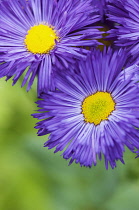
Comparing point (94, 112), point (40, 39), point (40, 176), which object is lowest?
point (40, 176)

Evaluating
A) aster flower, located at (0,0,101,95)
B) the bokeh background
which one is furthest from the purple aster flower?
the bokeh background

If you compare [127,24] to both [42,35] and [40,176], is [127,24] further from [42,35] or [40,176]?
[40,176]

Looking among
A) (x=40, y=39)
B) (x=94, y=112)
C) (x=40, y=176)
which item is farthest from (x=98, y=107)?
(x=40, y=176)

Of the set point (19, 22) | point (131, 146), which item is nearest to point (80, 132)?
point (131, 146)

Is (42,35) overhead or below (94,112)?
overhead

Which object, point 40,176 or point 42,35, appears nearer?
point 42,35

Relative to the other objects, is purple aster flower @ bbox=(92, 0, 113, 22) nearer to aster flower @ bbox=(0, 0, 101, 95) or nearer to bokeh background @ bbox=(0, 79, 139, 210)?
aster flower @ bbox=(0, 0, 101, 95)
